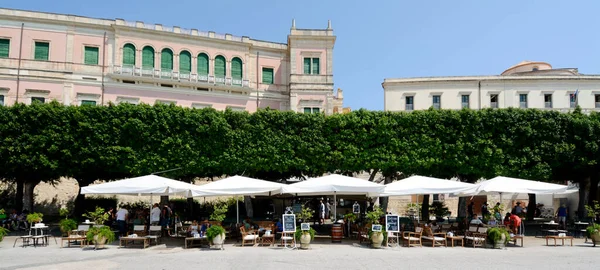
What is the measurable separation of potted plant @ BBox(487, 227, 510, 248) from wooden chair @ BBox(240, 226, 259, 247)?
7879 millimetres

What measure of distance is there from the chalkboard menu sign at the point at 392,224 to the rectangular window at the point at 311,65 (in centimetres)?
2547

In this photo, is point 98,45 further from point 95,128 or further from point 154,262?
point 154,262

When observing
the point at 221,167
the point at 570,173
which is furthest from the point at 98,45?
the point at 570,173

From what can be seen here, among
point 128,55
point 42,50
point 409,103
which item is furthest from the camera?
point 409,103

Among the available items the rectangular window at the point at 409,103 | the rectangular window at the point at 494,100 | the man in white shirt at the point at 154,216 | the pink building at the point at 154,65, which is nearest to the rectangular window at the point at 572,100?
the rectangular window at the point at 494,100

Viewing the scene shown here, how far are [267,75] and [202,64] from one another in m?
5.81

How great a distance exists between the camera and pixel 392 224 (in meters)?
15.8

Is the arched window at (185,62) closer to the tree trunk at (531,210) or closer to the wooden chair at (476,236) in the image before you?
the tree trunk at (531,210)

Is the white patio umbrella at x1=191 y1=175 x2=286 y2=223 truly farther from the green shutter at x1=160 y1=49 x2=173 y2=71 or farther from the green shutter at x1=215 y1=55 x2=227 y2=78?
the green shutter at x1=215 y1=55 x2=227 y2=78

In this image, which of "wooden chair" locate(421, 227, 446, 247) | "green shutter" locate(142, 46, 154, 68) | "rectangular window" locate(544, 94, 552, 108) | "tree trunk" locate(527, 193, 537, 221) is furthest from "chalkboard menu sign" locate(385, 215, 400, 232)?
"rectangular window" locate(544, 94, 552, 108)

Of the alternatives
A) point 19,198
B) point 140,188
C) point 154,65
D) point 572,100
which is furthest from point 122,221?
point 572,100

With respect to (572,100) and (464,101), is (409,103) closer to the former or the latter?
(464,101)

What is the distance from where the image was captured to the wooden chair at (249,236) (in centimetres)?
1588

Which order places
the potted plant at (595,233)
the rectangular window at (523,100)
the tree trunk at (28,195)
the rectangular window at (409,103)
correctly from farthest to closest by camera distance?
the rectangular window at (409,103) → the rectangular window at (523,100) → the tree trunk at (28,195) → the potted plant at (595,233)
